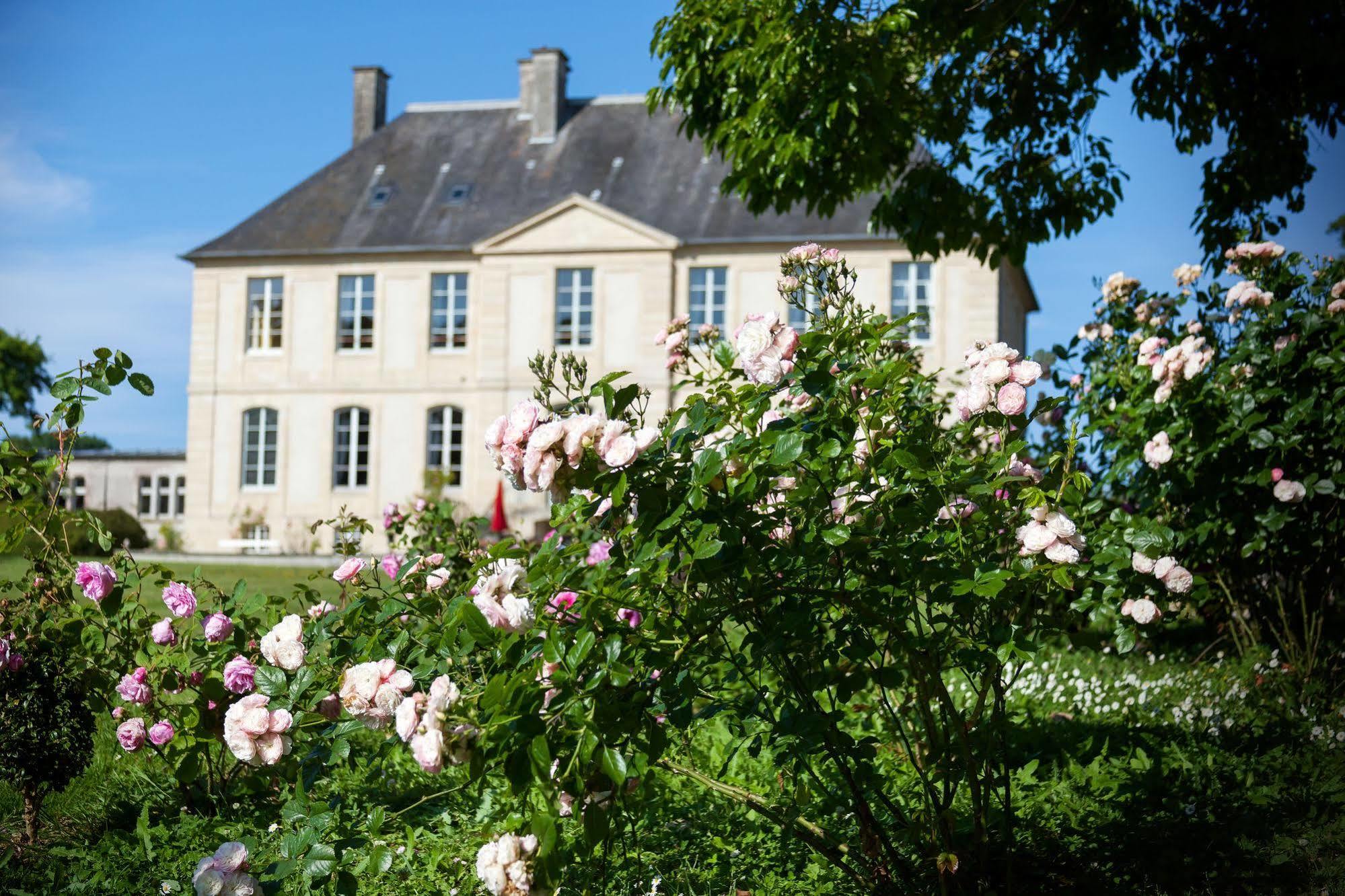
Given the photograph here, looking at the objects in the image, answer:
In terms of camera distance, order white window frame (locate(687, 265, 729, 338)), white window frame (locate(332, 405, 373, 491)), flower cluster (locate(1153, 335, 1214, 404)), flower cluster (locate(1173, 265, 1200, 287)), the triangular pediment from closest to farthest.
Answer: flower cluster (locate(1153, 335, 1214, 404)) < flower cluster (locate(1173, 265, 1200, 287)) < white window frame (locate(687, 265, 729, 338)) < the triangular pediment < white window frame (locate(332, 405, 373, 491))

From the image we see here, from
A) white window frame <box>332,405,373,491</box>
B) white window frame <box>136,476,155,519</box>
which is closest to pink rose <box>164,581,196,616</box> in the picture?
white window frame <box>332,405,373,491</box>

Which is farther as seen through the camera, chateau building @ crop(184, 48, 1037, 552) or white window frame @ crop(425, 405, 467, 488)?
white window frame @ crop(425, 405, 467, 488)

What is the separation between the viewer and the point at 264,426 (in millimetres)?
27406

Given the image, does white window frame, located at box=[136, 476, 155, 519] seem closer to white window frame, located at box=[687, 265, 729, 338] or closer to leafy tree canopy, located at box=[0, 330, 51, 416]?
leafy tree canopy, located at box=[0, 330, 51, 416]

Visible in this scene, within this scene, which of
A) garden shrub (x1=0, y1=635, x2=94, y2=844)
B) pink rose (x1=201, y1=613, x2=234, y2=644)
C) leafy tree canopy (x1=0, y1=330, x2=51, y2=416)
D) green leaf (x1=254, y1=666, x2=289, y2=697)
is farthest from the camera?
leafy tree canopy (x1=0, y1=330, x2=51, y2=416)

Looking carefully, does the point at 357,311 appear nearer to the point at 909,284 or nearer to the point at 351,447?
the point at 351,447

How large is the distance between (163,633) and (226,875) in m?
1.27

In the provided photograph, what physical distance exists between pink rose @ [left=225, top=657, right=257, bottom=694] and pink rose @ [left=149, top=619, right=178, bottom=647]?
1.87 ft

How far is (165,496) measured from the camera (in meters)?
35.7

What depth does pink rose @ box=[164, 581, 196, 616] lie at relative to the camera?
334 centimetres

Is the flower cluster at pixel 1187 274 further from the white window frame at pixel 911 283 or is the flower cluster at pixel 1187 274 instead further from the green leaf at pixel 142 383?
the white window frame at pixel 911 283

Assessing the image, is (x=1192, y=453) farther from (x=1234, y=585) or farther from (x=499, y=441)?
(x=499, y=441)

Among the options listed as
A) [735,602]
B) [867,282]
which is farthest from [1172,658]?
[867,282]

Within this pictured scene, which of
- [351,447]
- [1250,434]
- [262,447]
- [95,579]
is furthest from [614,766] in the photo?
[262,447]
